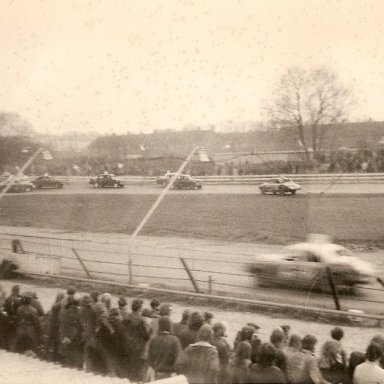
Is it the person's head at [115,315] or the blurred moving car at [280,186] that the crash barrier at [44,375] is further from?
the blurred moving car at [280,186]

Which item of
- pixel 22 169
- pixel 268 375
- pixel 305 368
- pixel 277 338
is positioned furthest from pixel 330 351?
pixel 22 169

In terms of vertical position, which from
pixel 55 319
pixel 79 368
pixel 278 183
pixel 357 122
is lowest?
pixel 79 368

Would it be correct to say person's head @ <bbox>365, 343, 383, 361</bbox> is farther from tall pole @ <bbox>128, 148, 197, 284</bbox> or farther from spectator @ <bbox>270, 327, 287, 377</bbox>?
tall pole @ <bbox>128, 148, 197, 284</bbox>

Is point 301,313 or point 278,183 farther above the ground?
point 278,183

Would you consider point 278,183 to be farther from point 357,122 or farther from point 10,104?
point 10,104

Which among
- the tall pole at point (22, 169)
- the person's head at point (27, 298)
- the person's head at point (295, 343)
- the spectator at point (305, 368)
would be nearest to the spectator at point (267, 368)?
the spectator at point (305, 368)

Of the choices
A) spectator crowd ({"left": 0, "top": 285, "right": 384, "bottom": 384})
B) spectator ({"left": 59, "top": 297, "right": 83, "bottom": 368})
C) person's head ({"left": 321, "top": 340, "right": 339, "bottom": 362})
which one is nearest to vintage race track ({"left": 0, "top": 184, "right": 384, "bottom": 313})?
spectator crowd ({"left": 0, "top": 285, "right": 384, "bottom": 384})

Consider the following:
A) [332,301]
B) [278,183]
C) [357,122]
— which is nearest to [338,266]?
[332,301]
